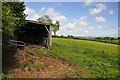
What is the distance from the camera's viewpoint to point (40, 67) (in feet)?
67.3

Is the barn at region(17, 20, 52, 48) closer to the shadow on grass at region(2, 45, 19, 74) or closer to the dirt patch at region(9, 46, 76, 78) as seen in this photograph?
the shadow on grass at region(2, 45, 19, 74)

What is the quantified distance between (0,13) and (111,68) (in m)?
12.9

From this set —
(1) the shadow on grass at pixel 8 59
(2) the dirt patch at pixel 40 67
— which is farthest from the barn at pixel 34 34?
(2) the dirt patch at pixel 40 67

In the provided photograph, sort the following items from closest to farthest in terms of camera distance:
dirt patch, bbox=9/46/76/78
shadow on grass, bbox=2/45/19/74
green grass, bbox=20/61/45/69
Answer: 1. dirt patch, bbox=9/46/76/78
2. shadow on grass, bbox=2/45/19/74
3. green grass, bbox=20/61/45/69

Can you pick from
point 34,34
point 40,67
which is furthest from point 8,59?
point 34,34

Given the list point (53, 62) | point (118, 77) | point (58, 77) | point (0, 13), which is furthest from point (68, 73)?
point (0, 13)

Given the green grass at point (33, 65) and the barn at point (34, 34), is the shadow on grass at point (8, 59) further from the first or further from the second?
the barn at point (34, 34)

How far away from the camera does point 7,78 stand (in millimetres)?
16922

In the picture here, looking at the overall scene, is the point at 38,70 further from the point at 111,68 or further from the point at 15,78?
the point at 111,68

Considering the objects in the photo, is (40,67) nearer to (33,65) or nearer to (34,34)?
(33,65)

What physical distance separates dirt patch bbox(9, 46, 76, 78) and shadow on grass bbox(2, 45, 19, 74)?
13.6 inches

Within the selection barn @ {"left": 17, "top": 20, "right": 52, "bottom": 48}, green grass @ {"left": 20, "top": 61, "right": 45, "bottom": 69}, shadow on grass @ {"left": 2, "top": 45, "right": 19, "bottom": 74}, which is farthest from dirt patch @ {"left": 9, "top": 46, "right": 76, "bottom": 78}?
barn @ {"left": 17, "top": 20, "right": 52, "bottom": 48}

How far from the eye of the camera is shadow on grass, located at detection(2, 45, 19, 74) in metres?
19.7

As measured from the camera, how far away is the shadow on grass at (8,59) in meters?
19.7
